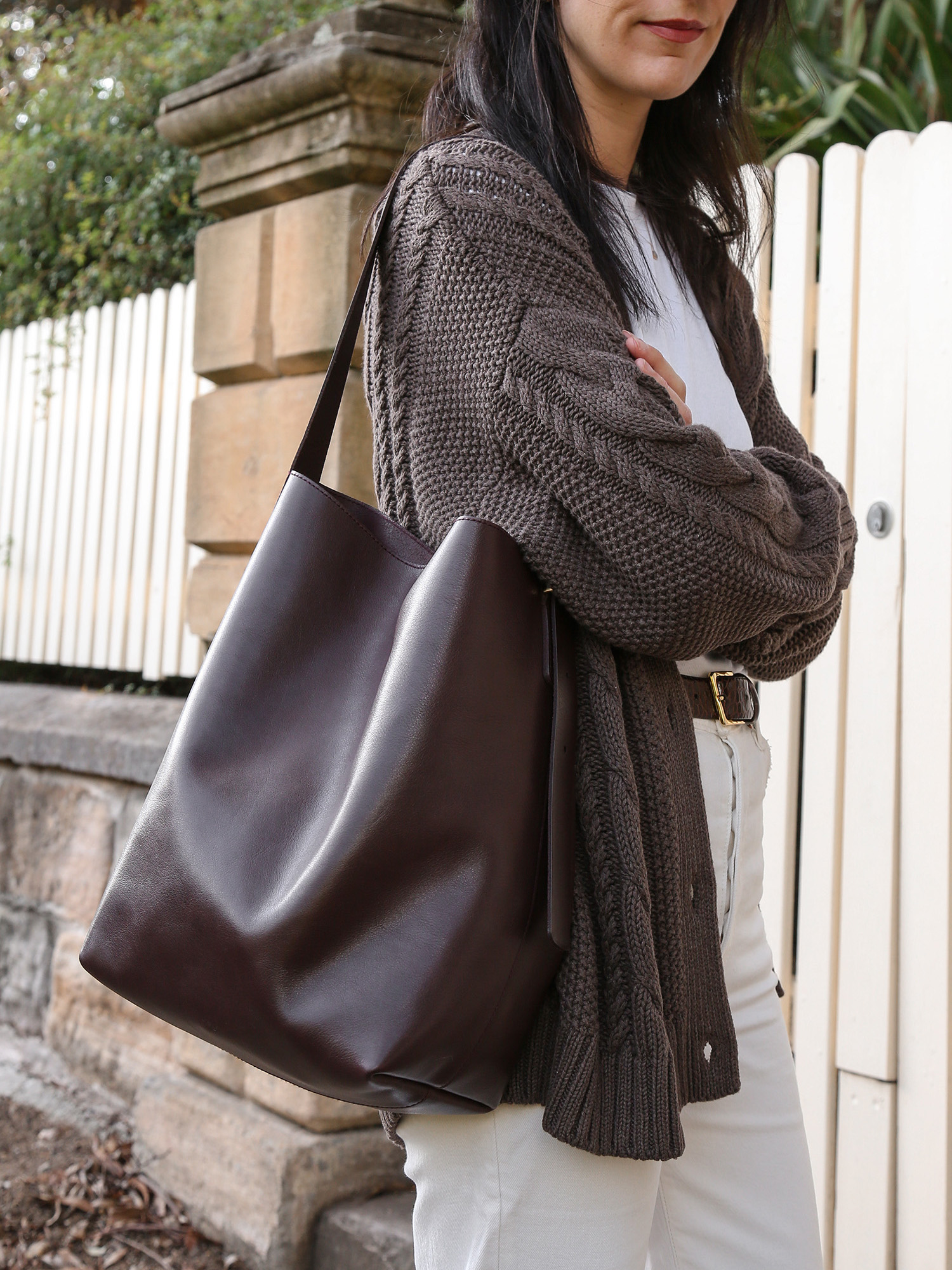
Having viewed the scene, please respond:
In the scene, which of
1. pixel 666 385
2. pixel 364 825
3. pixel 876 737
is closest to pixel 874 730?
pixel 876 737

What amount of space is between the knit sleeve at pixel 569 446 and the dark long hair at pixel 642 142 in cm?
13

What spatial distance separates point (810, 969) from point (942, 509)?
877 millimetres

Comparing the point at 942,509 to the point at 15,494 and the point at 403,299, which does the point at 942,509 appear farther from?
the point at 15,494

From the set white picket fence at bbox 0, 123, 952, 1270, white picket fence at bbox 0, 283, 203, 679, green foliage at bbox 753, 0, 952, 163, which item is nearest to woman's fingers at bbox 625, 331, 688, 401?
white picket fence at bbox 0, 123, 952, 1270

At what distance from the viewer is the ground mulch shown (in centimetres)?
255

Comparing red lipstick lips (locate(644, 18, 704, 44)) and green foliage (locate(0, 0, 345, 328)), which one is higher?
green foliage (locate(0, 0, 345, 328))

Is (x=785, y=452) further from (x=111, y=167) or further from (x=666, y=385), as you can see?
(x=111, y=167)

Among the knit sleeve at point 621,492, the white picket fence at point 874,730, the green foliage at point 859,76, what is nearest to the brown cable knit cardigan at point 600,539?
the knit sleeve at point 621,492

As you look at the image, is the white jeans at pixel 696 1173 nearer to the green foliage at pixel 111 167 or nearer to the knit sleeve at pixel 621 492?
the knit sleeve at pixel 621 492

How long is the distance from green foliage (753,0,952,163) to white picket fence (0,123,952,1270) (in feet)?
3.62

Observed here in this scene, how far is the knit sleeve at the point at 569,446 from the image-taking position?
1.09m

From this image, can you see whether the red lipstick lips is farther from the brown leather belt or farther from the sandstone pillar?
the sandstone pillar

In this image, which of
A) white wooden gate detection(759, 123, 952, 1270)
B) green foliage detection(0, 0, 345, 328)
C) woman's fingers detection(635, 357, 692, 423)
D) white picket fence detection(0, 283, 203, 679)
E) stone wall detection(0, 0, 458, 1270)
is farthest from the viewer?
green foliage detection(0, 0, 345, 328)

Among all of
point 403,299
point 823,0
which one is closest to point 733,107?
point 403,299
